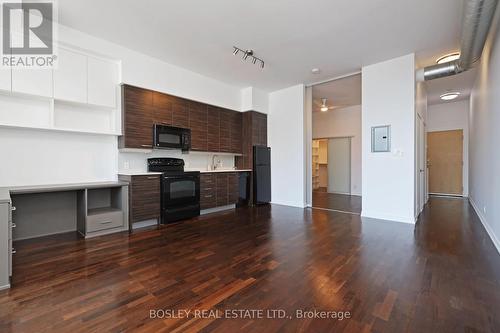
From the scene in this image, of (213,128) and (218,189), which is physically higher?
(213,128)

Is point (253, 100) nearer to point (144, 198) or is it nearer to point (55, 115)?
point (144, 198)

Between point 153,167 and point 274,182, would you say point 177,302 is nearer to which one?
point 153,167

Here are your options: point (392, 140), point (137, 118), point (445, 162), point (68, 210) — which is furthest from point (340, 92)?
point (68, 210)

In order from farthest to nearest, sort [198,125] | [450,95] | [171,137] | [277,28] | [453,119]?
[453,119], [450,95], [198,125], [171,137], [277,28]

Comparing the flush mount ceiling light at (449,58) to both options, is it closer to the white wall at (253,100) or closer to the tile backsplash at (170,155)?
the white wall at (253,100)

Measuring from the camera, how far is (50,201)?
3.37 metres

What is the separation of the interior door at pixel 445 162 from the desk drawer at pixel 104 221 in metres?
8.90

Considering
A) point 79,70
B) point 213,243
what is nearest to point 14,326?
point 213,243

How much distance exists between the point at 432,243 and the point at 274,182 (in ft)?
11.7

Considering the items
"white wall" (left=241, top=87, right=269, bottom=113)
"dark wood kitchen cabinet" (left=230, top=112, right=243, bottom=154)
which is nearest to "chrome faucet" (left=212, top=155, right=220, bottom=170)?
"dark wood kitchen cabinet" (left=230, top=112, right=243, bottom=154)

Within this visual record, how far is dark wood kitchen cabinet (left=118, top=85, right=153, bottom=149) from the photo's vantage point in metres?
3.84

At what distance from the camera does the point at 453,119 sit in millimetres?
7375

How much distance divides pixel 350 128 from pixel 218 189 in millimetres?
5205

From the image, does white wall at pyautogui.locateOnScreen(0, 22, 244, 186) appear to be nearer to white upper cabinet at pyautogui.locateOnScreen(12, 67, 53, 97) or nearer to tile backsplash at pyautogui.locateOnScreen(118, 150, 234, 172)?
tile backsplash at pyautogui.locateOnScreen(118, 150, 234, 172)
